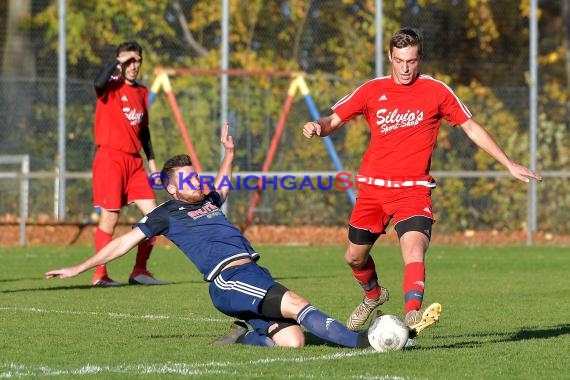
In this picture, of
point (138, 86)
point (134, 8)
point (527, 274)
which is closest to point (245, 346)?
point (138, 86)

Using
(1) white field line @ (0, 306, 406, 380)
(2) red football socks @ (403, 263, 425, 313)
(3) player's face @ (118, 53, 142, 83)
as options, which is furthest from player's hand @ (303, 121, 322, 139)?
(3) player's face @ (118, 53, 142, 83)

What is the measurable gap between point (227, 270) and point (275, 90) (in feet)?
48.8

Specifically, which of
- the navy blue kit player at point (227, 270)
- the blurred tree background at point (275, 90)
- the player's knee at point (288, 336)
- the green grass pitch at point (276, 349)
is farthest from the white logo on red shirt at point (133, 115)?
the blurred tree background at point (275, 90)

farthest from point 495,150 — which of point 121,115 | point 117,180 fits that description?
point 121,115

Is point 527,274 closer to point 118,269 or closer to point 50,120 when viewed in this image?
point 118,269

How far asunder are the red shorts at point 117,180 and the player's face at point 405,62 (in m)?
5.39

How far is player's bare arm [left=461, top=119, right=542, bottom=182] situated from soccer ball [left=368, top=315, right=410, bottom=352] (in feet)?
4.65

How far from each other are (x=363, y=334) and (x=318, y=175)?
13071 mm

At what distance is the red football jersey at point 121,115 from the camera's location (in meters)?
13.8

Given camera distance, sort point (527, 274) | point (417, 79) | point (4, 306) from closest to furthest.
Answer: point (417, 79), point (4, 306), point (527, 274)

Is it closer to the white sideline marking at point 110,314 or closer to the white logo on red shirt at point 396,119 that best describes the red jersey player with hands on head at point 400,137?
the white logo on red shirt at point 396,119

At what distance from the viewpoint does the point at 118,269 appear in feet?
52.9

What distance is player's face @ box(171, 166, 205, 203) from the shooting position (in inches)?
338

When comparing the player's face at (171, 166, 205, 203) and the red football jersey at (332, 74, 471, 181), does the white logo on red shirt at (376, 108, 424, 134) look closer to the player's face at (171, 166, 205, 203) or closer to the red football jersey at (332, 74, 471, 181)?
the red football jersey at (332, 74, 471, 181)
